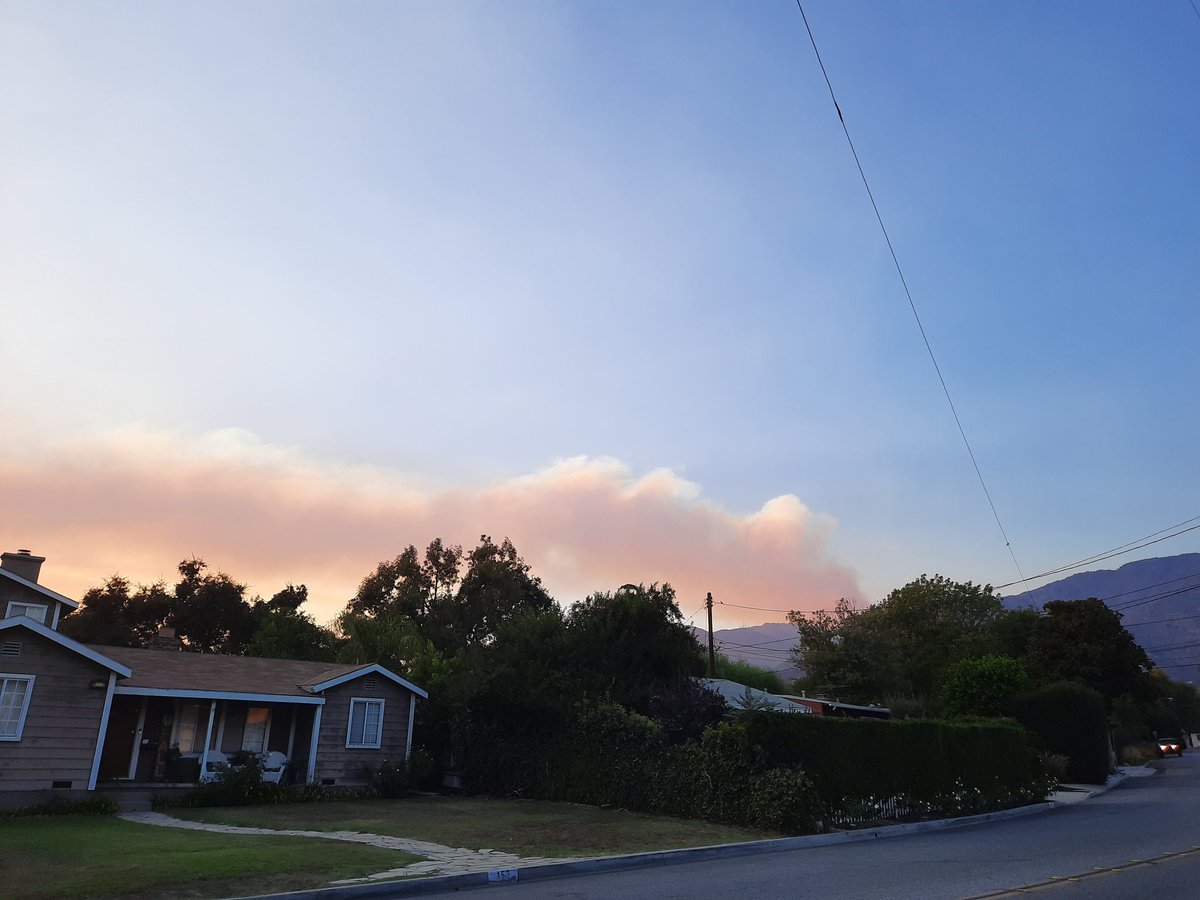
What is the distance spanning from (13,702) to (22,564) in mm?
10336

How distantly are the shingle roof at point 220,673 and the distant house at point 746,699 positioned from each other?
40.6ft

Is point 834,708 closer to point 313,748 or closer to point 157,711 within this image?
point 313,748

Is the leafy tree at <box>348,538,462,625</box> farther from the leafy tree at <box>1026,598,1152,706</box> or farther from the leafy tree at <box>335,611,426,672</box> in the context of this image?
the leafy tree at <box>1026,598,1152,706</box>

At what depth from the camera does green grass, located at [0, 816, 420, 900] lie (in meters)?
10.1

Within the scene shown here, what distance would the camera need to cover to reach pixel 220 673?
26.9 m

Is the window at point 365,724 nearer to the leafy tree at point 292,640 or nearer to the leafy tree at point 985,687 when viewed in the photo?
the leafy tree at point 292,640

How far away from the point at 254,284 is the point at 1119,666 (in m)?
50.6

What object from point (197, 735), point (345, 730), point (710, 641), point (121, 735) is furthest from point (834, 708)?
point (121, 735)

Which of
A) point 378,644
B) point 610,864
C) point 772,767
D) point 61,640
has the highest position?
point 378,644

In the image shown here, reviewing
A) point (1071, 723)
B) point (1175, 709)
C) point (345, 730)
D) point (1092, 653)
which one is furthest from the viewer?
point (1175, 709)

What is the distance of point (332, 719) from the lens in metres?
26.5

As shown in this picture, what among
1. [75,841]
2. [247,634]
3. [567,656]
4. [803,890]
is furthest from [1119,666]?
[247,634]

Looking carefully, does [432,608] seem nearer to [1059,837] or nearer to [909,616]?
[909,616]

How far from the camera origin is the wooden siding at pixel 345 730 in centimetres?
2598
